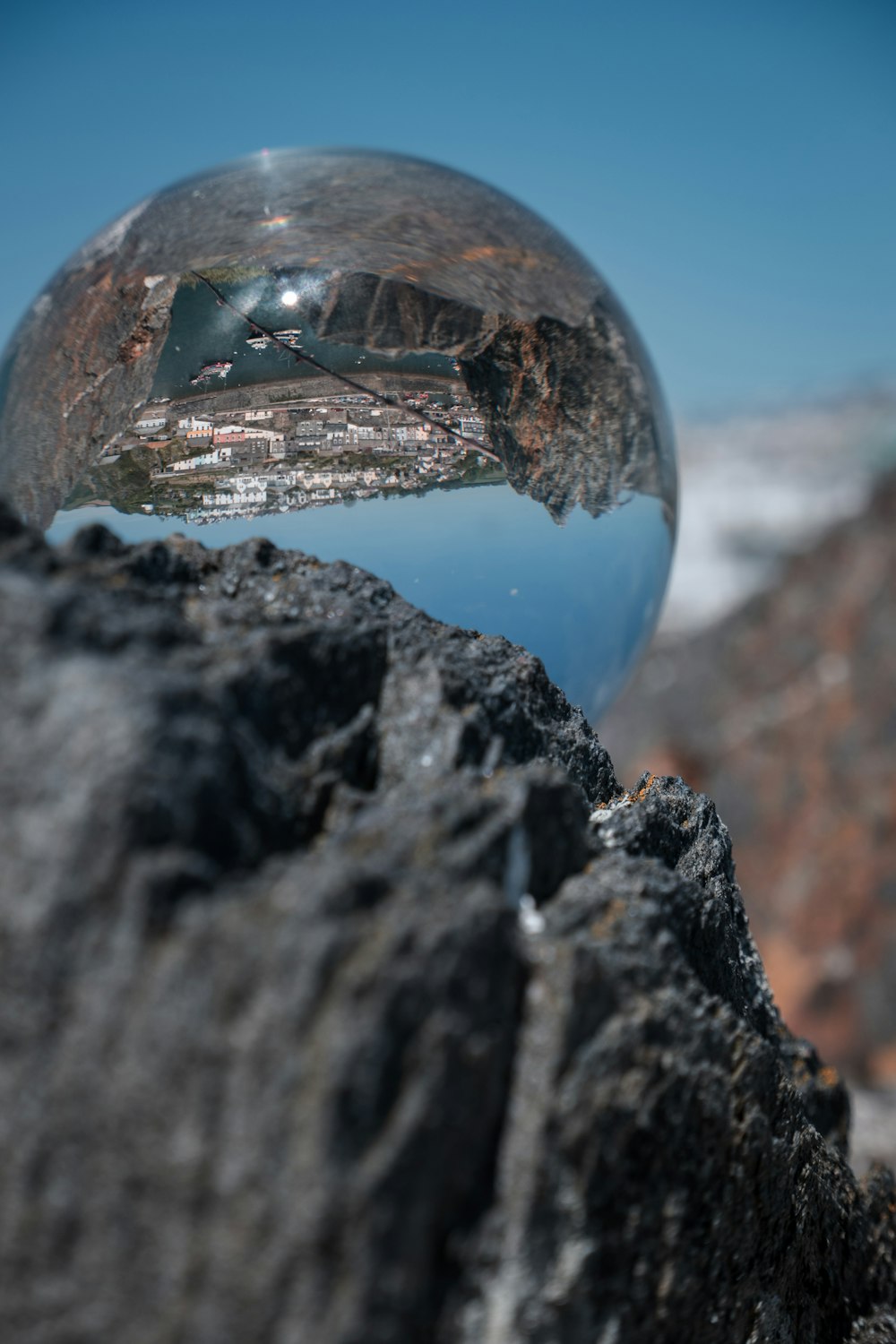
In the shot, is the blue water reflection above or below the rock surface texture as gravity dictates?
above

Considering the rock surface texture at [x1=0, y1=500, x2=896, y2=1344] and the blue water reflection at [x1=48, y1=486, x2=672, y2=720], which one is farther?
the blue water reflection at [x1=48, y1=486, x2=672, y2=720]

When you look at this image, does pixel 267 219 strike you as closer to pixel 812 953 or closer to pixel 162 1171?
pixel 162 1171

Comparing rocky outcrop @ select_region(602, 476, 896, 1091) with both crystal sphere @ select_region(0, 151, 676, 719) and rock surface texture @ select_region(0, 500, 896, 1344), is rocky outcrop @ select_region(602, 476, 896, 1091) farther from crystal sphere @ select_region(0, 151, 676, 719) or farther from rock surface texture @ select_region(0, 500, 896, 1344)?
rock surface texture @ select_region(0, 500, 896, 1344)

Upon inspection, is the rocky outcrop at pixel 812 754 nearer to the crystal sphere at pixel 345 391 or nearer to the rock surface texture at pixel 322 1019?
the crystal sphere at pixel 345 391

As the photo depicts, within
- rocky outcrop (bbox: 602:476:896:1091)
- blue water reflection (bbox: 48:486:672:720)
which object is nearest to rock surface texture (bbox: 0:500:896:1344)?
blue water reflection (bbox: 48:486:672:720)

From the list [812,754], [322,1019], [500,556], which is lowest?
[322,1019]

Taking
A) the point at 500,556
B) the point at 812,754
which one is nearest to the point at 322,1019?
the point at 500,556

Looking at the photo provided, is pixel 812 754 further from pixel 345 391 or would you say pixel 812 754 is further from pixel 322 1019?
pixel 322 1019

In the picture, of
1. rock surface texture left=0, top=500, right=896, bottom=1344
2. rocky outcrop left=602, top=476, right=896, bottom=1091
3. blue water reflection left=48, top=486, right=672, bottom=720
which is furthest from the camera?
rocky outcrop left=602, top=476, right=896, bottom=1091
